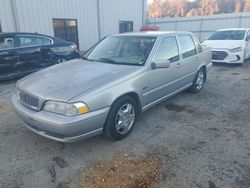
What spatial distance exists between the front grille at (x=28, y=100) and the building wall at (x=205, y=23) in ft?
51.0

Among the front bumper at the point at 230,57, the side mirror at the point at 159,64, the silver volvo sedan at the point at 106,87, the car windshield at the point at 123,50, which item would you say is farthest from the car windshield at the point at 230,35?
the side mirror at the point at 159,64

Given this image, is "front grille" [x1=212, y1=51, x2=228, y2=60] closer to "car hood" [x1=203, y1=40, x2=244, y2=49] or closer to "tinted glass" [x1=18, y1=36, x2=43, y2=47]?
"car hood" [x1=203, y1=40, x2=244, y2=49]

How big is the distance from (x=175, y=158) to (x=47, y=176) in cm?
169

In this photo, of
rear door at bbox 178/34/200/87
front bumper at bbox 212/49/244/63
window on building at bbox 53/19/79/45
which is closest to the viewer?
rear door at bbox 178/34/200/87

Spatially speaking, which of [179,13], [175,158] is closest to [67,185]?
[175,158]

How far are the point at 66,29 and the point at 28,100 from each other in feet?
32.7

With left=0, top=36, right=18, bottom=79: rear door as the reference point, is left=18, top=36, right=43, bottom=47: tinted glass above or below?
above

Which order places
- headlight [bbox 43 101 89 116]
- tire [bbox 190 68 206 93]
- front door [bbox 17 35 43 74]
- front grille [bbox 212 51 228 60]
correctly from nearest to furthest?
1. headlight [bbox 43 101 89 116]
2. tire [bbox 190 68 206 93]
3. front door [bbox 17 35 43 74]
4. front grille [bbox 212 51 228 60]

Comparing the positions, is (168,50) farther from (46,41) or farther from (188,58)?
(46,41)

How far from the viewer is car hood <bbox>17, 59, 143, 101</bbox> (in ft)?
9.65

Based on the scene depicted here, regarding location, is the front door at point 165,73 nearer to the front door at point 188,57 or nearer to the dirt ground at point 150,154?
the front door at point 188,57

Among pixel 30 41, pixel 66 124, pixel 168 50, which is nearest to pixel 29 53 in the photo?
pixel 30 41

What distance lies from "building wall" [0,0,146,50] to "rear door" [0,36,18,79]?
12.7 feet

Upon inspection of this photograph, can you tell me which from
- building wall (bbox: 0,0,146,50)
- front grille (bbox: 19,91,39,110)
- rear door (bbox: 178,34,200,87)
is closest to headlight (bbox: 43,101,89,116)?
front grille (bbox: 19,91,39,110)
